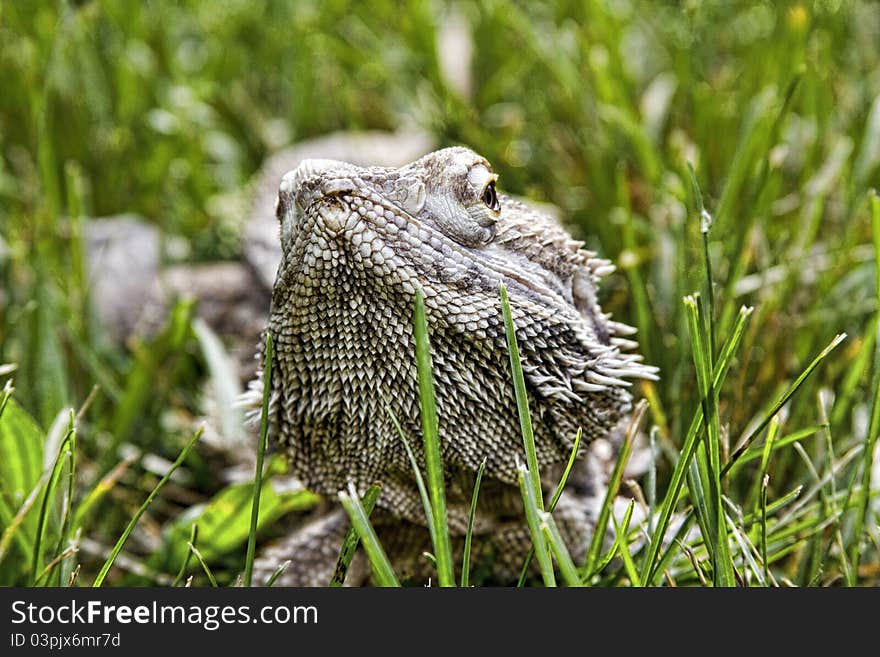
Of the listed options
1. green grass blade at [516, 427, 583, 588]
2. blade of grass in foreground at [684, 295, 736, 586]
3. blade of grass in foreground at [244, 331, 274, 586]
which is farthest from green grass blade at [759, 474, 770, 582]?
blade of grass in foreground at [244, 331, 274, 586]

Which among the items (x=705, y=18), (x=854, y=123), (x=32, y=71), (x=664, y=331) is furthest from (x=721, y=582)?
(x=32, y=71)

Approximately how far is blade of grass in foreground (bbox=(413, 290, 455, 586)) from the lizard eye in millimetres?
372

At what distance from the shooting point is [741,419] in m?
2.58

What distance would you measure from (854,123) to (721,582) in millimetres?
2756

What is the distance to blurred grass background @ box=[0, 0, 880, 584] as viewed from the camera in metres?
2.60

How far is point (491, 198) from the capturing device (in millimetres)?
1904

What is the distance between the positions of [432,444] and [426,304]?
34cm

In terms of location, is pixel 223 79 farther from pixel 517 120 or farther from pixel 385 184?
pixel 385 184

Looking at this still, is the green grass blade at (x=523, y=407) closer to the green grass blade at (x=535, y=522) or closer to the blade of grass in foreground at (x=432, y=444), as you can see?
the green grass blade at (x=535, y=522)

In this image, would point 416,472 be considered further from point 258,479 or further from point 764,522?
point 764,522

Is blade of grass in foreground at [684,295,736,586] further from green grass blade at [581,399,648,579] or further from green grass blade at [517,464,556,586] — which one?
green grass blade at [517,464,556,586]

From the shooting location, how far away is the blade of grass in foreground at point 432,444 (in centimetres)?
154

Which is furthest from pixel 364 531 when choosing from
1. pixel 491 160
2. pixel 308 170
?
pixel 491 160

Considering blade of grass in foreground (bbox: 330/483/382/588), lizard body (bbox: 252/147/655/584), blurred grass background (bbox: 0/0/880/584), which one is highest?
blurred grass background (bbox: 0/0/880/584)
